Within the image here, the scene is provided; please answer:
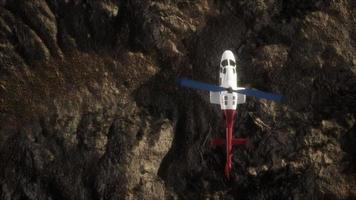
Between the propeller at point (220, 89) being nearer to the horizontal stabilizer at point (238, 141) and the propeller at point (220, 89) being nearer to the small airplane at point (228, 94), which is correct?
the small airplane at point (228, 94)

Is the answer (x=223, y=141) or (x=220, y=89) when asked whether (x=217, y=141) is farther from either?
(x=220, y=89)

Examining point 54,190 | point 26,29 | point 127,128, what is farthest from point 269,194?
point 26,29

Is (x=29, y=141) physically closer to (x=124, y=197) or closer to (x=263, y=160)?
(x=124, y=197)

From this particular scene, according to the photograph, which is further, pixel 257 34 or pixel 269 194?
pixel 257 34

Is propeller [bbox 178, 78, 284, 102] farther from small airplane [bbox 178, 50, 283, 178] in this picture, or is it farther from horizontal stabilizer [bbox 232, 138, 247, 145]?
horizontal stabilizer [bbox 232, 138, 247, 145]

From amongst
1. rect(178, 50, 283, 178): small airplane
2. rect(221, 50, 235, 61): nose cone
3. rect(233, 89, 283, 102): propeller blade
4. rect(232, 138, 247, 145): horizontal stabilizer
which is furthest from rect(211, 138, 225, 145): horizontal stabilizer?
rect(221, 50, 235, 61): nose cone

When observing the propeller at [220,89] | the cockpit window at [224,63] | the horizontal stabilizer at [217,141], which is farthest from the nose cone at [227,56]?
the horizontal stabilizer at [217,141]
